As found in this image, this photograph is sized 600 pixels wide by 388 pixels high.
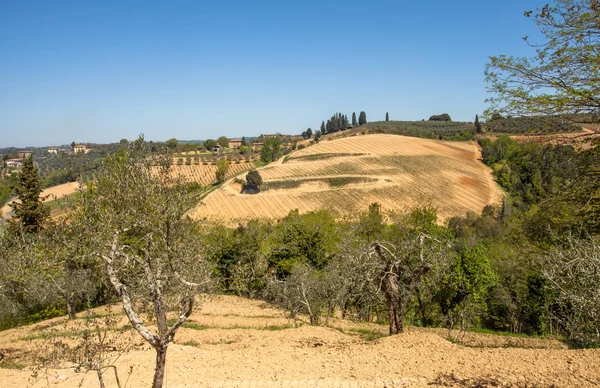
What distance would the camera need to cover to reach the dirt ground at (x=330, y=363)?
9.24 meters

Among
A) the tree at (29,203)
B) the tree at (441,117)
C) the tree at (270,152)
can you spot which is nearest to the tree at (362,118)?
the tree at (441,117)

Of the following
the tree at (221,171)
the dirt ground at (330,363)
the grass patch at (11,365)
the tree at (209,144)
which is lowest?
the grass patch at (11,365)

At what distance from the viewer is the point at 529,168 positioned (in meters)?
72.9

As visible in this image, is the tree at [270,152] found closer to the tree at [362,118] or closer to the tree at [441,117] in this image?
the tree at [362,118]

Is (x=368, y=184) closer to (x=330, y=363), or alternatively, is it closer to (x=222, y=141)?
(x=330, y=363)

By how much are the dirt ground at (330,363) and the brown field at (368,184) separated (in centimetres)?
4985

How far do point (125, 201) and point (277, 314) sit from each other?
13942mm

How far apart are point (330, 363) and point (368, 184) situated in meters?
72.6

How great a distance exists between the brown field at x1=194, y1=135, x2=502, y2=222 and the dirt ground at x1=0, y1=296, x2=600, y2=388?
164 feet

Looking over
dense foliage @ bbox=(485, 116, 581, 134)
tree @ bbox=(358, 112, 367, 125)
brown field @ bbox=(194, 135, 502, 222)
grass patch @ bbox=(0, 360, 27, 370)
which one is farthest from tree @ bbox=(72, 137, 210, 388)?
tree @ bbox=(358, 112, 367, 125)

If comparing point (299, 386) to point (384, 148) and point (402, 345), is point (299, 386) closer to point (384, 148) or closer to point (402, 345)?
point (402, 345)

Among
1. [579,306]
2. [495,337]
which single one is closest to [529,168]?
[495,337]

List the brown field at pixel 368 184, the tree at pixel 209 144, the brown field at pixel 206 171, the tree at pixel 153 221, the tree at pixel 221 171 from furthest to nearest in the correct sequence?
the tree at pixel 209 144, the brown field at pixel 206 171, the tree at pixel 221 171, the brown field at pixel 368 184, the tree at pixel 153 221

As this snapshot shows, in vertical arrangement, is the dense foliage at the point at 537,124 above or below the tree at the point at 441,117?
below
